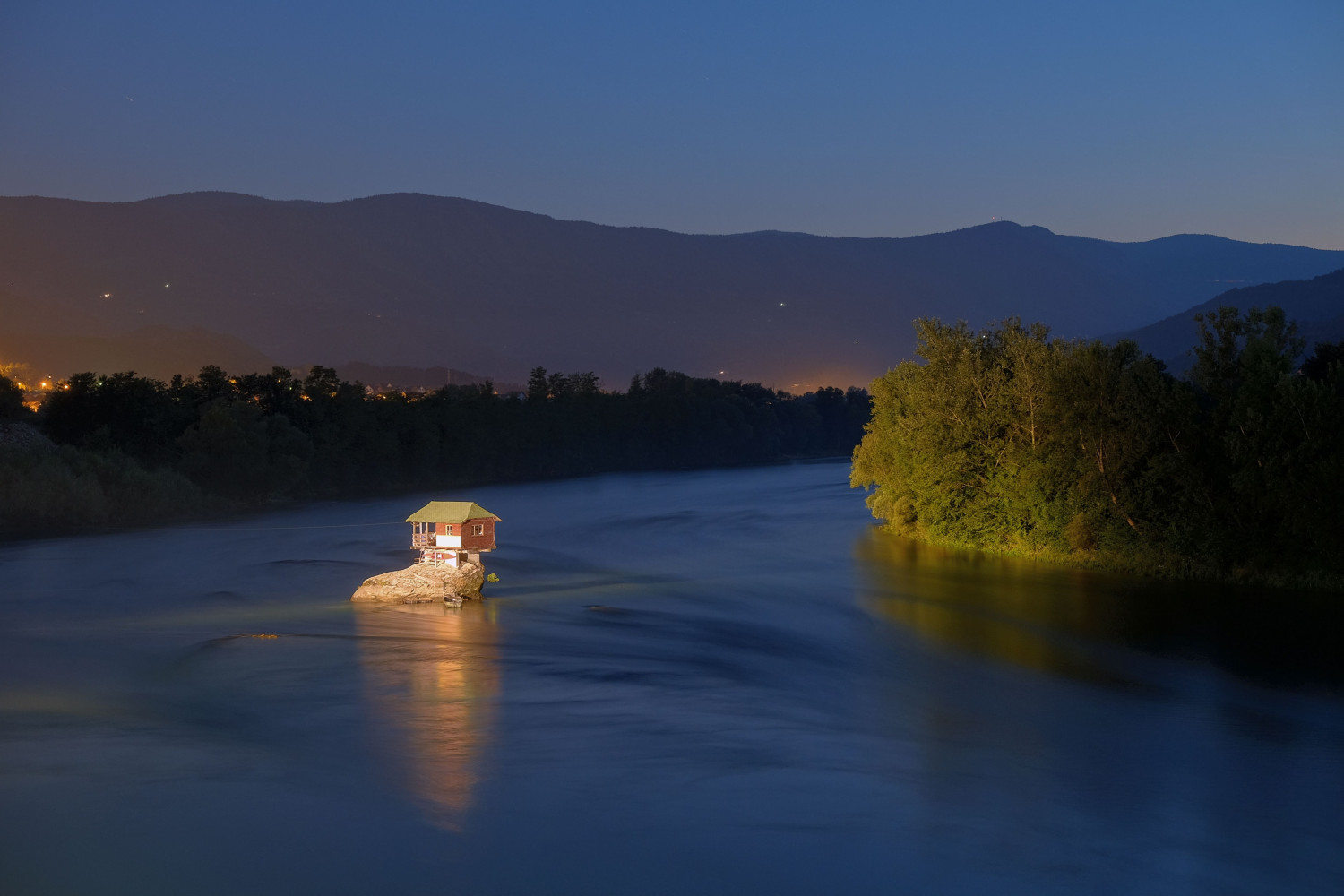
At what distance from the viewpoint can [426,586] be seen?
35.0 metres

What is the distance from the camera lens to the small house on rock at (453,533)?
1380 inches

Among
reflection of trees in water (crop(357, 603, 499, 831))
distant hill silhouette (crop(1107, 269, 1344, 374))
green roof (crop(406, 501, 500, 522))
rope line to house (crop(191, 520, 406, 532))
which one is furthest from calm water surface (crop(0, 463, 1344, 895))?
distant hill silhouette (crop(1107, 269, 1344, 374))

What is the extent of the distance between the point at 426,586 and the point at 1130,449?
24.8 meters

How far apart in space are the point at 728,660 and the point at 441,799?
515 inches

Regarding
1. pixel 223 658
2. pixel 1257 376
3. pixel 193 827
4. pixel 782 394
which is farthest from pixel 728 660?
pixel 782 394

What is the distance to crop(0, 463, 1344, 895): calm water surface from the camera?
1541 cm

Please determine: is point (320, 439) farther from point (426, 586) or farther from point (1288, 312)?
point (1288, 312)

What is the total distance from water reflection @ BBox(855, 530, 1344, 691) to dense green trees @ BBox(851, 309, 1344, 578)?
1705 mm

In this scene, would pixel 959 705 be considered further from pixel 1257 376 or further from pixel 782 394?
pixel 782 394

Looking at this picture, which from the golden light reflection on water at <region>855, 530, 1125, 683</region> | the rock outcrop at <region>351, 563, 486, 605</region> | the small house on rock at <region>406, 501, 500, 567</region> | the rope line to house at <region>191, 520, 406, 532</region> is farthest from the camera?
the rope line to house at <region>191, 520, 406, 532</region>

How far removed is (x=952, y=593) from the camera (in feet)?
131

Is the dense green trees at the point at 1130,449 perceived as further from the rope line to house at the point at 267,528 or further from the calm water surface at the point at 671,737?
the rope line to house at the point at 267,528

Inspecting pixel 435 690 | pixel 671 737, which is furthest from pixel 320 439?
pixel 671 737

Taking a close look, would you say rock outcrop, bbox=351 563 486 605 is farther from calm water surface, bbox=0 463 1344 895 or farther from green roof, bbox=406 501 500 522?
green roof, bbox=406 501 500 522
